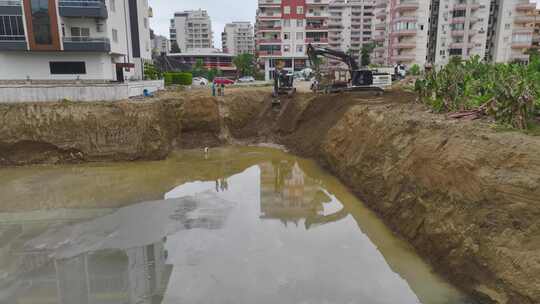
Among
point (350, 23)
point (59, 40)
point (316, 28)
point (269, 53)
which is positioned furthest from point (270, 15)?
point (350, 23)

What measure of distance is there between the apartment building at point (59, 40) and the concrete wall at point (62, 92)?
28.0ft

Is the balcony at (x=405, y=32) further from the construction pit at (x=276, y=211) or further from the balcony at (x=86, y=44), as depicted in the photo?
the balcony at (x=86, y=44)

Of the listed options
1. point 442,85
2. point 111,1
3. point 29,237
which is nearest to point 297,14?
point 111,1

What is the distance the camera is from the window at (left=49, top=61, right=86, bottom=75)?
1153 inches

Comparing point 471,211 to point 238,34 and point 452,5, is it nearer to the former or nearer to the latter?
point 452,5

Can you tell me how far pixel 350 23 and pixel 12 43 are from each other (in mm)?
85273

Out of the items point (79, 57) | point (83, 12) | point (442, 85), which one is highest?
point (83, 12)

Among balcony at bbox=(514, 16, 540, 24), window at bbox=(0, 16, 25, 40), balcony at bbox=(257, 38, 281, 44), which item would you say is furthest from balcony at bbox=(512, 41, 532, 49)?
window at bbox=(0, 16, 25, 40)

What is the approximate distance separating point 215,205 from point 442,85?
12083 millimetres

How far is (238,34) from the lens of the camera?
455 ft

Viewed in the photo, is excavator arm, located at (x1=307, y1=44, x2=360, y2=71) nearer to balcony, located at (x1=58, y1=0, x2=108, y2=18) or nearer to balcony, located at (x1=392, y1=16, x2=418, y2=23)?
balcony, located at (x1=58, y1=0, x2=108, y2=18)

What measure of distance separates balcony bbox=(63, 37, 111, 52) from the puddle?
13.8 meters

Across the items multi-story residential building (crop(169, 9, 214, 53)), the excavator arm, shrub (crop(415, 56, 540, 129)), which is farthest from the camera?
multi-story residential building (crop(169, 9, 214, 53))

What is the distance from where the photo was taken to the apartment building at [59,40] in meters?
27.3
